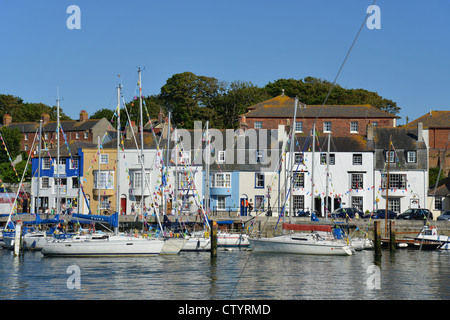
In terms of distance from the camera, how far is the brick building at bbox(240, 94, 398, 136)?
80750 mm

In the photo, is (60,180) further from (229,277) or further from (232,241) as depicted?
(229,277)

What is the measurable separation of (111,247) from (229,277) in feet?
33.8

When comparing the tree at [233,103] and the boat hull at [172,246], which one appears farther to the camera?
the tree at [233,103]

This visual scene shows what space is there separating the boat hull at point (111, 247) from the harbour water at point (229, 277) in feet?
2.04

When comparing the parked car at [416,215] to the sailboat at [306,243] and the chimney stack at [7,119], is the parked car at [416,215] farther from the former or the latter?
the chimney stack at [7,119]

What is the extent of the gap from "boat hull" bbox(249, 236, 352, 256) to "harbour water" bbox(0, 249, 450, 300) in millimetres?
579

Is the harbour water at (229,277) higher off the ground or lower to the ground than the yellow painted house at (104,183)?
lower

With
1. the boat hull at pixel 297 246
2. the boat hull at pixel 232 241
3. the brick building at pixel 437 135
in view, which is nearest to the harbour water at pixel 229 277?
the boat hull at pixel 297 246

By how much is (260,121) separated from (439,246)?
1524 inches

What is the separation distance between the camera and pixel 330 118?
81375 millimetres

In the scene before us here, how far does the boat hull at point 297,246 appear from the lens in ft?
139

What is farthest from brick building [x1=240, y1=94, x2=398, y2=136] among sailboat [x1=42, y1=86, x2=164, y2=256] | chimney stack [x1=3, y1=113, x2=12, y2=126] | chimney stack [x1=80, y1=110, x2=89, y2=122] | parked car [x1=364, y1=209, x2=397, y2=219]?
chimney stack [x1=3, y1=113, x2=12, y2=126]

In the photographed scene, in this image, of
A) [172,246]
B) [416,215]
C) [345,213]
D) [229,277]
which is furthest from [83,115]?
[229,277]
